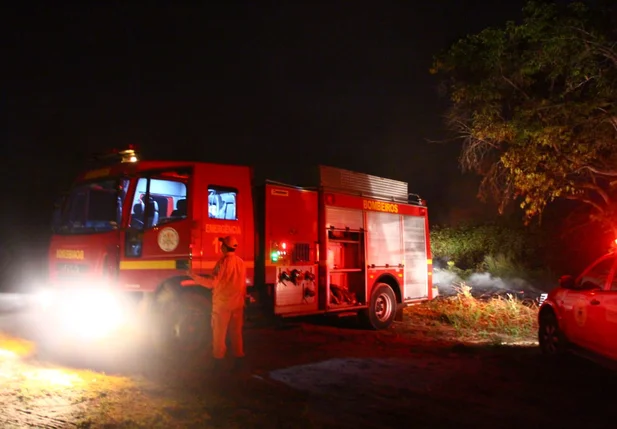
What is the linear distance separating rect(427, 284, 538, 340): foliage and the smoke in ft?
9.20

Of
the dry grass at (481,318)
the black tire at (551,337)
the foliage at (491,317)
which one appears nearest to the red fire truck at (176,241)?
the dry grass at (481,318)

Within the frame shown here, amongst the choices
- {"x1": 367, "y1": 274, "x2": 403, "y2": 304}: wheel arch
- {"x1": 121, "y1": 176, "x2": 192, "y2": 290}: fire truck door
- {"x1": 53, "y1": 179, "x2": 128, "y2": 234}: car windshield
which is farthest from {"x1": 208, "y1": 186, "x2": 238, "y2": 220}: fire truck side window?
{"x1": 367, "y1": 274, "x2": 403, "y2": 304}: wheel arch

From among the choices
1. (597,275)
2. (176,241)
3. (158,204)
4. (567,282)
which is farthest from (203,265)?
(597,275)

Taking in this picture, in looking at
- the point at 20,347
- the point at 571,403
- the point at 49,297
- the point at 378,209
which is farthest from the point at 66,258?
the point at 571,403

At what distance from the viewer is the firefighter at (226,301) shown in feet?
23.9

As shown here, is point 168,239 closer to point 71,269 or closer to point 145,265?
point 145,265

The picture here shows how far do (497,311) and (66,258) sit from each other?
895 cm

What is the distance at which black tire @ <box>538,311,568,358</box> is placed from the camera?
7.75m

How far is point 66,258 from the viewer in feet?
27.8

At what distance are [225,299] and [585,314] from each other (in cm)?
444

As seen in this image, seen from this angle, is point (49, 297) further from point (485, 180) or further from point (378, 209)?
point (485, 180)

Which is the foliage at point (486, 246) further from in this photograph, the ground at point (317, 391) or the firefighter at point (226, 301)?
the firefighter at point (226, 301)

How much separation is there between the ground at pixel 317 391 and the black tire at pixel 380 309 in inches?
97.2

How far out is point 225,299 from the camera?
7.30 meters
